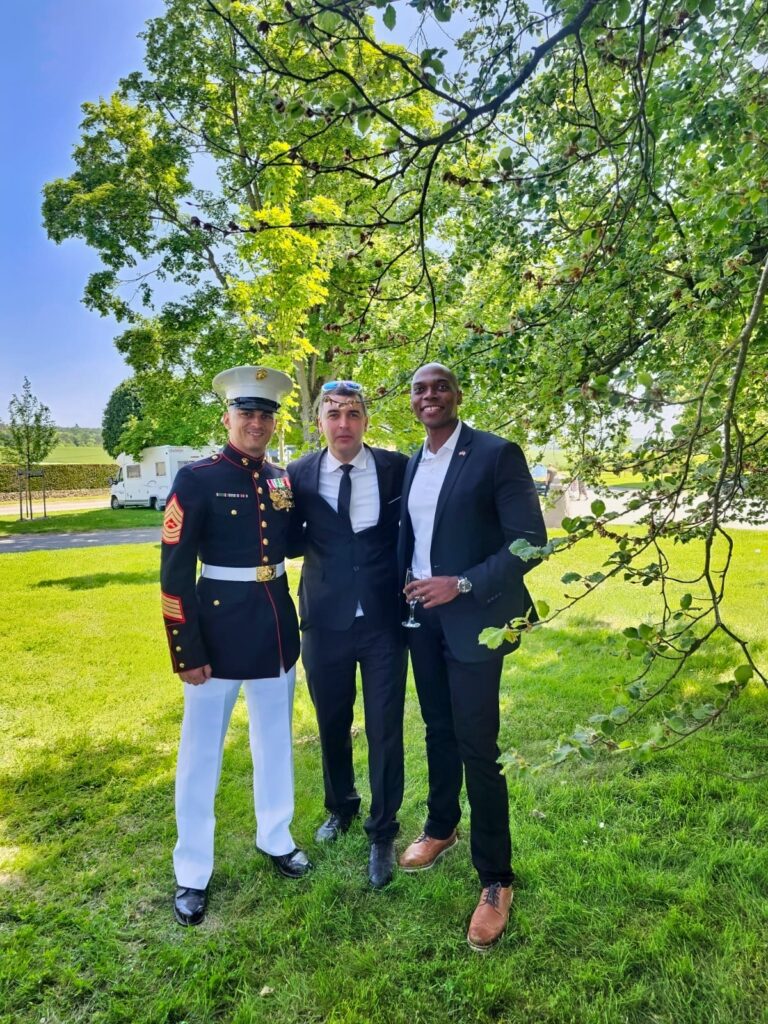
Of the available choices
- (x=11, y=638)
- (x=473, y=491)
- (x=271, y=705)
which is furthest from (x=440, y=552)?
(x=11, y=638)

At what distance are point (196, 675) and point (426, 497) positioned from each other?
1383 millimetres

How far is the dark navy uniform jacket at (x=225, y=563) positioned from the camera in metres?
2.85

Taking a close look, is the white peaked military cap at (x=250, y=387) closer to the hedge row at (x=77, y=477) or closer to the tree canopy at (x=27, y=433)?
the tree canopy at (x=27, y=433)

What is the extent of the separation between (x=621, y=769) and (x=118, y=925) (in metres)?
3.00

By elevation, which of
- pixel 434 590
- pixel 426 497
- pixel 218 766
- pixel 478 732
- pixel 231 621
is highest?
pixel 426 497

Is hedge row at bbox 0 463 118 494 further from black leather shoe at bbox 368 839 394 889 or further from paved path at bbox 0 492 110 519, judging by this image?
black leather shoe at bbox 368 839 394 889

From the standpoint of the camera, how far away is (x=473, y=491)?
104 inches

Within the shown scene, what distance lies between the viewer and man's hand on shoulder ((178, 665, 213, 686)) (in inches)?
112

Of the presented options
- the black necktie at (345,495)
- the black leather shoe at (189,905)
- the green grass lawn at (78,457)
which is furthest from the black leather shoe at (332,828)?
the green grass lawn at (78,457)

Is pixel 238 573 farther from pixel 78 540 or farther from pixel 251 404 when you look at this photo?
pixel 78 540

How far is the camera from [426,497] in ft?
9.25

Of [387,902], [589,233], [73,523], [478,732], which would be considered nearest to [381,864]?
[387,902]

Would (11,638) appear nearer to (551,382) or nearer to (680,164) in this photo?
(551,382)

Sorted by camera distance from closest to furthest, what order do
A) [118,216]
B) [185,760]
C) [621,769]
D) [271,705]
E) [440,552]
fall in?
1. [440,552]
2. [185,760]
3. [271,705]
4. [621,769]
5. [118,216]
